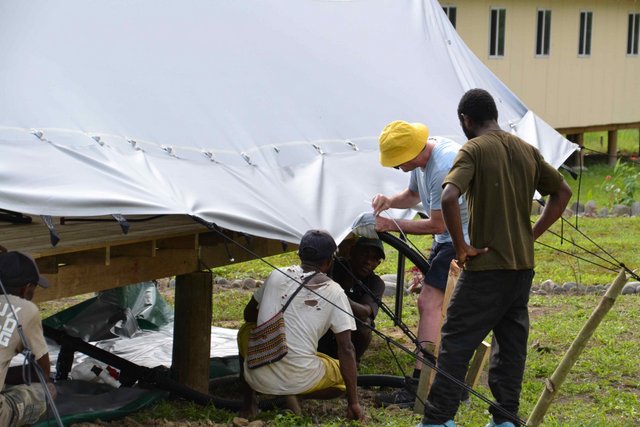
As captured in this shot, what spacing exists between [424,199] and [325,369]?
1.14m

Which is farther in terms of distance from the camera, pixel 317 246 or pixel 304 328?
pixel 304 328

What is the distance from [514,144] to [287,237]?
1.31m

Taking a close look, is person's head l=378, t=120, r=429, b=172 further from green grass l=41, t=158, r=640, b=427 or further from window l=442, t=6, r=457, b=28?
window l=442, t=6, r=457, b=28

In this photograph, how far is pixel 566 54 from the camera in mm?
23812

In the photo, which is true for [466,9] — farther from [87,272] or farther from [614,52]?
[87,272]

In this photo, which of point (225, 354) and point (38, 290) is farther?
point (225, 354)

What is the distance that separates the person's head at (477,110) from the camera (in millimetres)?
5609

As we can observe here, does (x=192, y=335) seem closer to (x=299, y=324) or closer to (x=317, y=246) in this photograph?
(x=299, y=324)

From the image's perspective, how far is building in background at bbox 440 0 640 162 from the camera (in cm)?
2212

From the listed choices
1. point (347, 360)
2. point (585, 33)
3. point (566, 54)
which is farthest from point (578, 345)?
point (585, 33)

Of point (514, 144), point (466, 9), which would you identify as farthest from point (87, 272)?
point (466, 9)

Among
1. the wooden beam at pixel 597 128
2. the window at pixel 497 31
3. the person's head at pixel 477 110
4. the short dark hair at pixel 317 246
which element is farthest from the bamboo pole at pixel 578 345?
the wooden beam at pixel 597 128

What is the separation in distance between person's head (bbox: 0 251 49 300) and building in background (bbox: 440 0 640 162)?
1693 cm

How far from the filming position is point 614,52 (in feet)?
82.5
